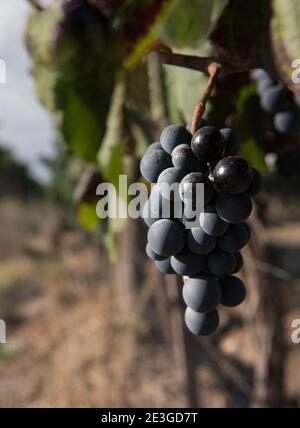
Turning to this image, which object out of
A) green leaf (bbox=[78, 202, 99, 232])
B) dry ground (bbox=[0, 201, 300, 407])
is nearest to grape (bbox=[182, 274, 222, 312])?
green leaf (bbox=[78, 202, 99, 232])

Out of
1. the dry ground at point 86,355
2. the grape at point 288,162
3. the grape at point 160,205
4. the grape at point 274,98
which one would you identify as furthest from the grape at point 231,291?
the dry ground at point 86,355

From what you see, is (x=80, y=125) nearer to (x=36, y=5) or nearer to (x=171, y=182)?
(x=36, y=5)

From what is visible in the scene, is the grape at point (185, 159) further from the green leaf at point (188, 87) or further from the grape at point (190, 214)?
the green leaf at point (188, 87)

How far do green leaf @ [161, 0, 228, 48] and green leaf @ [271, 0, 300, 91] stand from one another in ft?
0.27

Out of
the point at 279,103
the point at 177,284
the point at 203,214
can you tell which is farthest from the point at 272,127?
the point at 177,284

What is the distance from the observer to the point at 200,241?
507 mm

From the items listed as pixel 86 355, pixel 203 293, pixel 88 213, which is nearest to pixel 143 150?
pixel 88 213

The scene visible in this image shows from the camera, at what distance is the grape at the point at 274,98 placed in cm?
81

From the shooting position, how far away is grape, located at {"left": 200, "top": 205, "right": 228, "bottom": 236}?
1.61 feet

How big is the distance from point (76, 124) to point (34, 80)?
0.74 feet

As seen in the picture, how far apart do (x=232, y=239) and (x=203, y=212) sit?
1.9 inches

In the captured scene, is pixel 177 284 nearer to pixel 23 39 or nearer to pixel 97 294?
pixel 23 39
